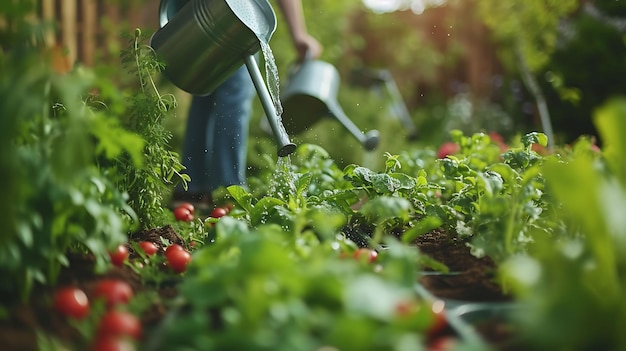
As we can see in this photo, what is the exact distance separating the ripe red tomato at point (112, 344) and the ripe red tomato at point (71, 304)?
125mm

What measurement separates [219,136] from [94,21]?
346 centimetres

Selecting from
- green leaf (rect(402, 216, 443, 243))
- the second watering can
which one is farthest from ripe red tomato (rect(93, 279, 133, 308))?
the second watering can

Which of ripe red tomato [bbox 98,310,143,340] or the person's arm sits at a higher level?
ripe red tomato [bbox 98,310,143,340]

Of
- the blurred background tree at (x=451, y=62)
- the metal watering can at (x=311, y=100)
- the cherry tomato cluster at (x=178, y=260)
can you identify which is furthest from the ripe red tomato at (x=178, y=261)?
the metal watering can at (x=311, y=100)

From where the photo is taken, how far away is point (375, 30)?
7301 mm

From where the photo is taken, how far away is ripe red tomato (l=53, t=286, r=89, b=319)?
0.86 m

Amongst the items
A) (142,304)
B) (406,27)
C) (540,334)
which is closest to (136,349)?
(142,304)

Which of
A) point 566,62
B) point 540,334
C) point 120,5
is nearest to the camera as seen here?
point 540,334

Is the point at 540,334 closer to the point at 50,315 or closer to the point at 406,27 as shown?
the point at 50,315

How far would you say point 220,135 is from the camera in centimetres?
233

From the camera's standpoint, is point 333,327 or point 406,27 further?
point 406,27

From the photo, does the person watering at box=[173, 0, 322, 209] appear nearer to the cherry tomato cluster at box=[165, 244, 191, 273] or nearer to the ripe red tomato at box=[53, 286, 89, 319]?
the cherry tomato cluster at box=[165, 244, 191, 273]

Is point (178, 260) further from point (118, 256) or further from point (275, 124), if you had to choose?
point (275, 124)

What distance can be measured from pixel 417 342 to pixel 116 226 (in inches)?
19.2
